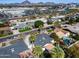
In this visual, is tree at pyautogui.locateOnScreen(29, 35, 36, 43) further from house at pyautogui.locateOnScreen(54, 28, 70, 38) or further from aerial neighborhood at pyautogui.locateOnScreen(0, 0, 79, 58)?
house at pyautogui.locateOnScreen(54, 28, 70, 38)

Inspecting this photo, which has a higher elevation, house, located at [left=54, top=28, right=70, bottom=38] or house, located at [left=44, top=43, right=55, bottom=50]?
house, located at [left=54, top=28, right=70, bottom=38]

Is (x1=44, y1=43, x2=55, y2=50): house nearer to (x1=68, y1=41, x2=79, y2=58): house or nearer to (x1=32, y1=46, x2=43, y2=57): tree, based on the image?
(x1=32, y1=46, x2=43, y2=57): tree

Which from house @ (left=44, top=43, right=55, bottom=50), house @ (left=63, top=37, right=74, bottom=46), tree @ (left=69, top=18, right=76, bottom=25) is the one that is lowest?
house @ (left=44, top=43, right=55, bottom=50)

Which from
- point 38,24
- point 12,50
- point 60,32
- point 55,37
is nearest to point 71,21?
point 60,32

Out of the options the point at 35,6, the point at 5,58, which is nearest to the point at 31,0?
the point at 35,6

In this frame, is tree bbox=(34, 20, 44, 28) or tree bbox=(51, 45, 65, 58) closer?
tree bbox=(51, 45, 65, 58)

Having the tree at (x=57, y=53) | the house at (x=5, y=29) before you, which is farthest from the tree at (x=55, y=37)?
the house at (x=5, y=29)

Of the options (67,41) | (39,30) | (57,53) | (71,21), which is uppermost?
(71,21)

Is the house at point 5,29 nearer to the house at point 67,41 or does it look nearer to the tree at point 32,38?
the tree at point 32,38

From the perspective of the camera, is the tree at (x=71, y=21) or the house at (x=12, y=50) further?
the tree at (x=71, y=21)

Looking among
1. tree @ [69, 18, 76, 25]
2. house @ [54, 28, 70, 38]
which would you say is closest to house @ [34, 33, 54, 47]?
house @ [54, 28, 70, 38]

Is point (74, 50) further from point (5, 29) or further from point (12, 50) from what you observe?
point (5, 29)

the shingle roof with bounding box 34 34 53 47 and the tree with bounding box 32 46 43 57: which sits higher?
the shingle roof with bounding box 34 34 53 47

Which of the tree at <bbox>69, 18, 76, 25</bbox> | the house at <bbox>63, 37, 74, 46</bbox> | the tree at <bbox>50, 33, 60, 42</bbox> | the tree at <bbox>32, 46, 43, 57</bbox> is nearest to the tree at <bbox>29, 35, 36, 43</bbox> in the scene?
the tree at <bbox>32, 46, 43, 57</bbox>
